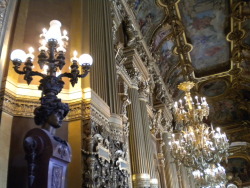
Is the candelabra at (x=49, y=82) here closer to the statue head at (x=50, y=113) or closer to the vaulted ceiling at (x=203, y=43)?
the statue head at (x=50, y=113)

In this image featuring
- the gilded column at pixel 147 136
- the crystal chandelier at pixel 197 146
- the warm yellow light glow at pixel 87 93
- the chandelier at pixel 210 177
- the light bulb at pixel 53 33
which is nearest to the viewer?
the light bulb at pixel 53 33

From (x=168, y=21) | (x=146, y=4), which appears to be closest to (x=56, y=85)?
(x=146, y=4)

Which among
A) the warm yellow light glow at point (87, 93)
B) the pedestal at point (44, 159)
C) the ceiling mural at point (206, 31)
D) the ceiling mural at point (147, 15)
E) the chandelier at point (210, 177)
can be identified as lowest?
the pedestal at point (44, 159)

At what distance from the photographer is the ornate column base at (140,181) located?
23.9 ft

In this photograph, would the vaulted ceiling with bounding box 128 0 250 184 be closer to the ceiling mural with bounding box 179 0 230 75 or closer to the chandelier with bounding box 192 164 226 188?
the ceiling mural with bounding box 179 0 230 75

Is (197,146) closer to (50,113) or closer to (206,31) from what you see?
(50,113)

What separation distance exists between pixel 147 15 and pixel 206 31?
13.4 ft

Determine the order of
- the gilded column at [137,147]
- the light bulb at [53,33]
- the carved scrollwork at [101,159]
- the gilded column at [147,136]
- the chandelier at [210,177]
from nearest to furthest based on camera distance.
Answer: the light bulb at [53,33] < the carved scrollwork at [101,159] < the gilded column at [137,147] < the gilded column at [147,136] < the chandelier at [210,177]

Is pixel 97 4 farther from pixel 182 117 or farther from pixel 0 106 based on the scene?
pixel 182 117

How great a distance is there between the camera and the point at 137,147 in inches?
308

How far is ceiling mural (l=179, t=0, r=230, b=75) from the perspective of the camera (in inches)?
486

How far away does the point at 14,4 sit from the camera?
4.05m

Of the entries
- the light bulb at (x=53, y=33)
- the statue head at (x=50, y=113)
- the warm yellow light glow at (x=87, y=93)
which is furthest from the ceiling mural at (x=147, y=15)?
the statue head at (x=50, y=113)

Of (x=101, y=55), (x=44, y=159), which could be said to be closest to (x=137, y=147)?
(x=101, y=55)
